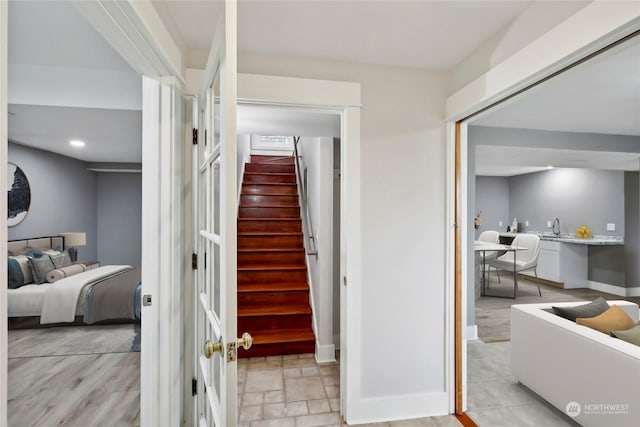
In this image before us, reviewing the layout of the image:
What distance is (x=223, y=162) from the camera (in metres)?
0.88

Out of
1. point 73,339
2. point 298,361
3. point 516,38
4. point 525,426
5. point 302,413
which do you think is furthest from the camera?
point 73,339

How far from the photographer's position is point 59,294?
10.7 feet

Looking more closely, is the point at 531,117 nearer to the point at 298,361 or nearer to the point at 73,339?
the point at 298,361

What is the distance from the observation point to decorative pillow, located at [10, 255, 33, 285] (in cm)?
333

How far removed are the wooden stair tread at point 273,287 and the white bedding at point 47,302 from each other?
1.79m

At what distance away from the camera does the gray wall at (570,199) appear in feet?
17.2

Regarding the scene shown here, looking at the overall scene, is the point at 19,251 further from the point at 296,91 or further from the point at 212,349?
the point at 212,349

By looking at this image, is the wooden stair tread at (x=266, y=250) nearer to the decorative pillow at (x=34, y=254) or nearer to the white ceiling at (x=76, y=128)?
the white ceiling at (x=76, y=128)

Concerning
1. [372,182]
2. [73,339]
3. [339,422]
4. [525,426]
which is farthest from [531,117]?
[73,339]

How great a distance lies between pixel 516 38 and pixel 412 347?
182 centimetres

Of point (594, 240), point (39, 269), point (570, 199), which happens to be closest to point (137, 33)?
point (39, 269)

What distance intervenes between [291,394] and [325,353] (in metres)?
0.60

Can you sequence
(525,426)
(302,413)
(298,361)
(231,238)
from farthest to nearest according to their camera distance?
(298,361) → (302,413) → (525,426) → (231,238)

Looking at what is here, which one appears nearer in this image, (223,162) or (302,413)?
(223,162)
